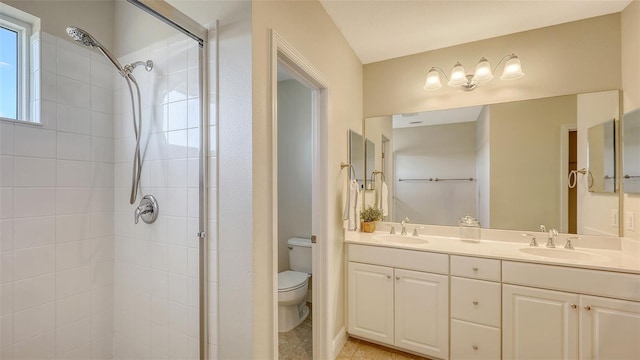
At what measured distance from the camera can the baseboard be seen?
6.42ft

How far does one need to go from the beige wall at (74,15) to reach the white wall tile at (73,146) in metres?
0.55

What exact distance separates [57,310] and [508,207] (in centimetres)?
304

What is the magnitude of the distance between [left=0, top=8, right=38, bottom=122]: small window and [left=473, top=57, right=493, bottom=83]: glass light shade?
282 cm

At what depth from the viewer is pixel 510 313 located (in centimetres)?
165

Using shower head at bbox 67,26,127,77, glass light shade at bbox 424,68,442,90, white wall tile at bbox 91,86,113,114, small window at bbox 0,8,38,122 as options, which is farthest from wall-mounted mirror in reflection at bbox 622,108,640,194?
small window at bbox 0,8,38,122

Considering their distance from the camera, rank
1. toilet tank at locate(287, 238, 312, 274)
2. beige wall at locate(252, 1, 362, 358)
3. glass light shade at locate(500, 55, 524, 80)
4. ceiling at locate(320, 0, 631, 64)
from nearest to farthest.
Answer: beige wall at locate(252, 1, 362, 358) → ceiling at locate(320, 0, 631, 64) → glass light shade at locate(500, 55, 524, 80) → toilet tank at locate(287, 238, 312, 274)

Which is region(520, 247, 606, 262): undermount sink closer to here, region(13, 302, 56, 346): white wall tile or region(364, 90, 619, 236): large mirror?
region(364, 90, 619, 236): large mirror

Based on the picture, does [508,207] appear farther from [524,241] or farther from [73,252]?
[73,252]

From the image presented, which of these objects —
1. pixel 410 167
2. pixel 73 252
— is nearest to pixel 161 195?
pixel 73 252

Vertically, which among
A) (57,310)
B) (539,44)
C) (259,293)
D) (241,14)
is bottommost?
(57,310)

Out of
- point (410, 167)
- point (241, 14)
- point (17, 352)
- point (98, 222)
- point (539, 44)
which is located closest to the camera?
point (241, 14)

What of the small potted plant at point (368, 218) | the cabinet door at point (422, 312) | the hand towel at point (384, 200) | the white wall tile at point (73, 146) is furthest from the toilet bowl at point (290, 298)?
the white wall tile at point (73, 146)

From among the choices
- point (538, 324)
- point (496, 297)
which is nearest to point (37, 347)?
point (496, 297)

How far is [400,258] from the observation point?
194 centimetres
